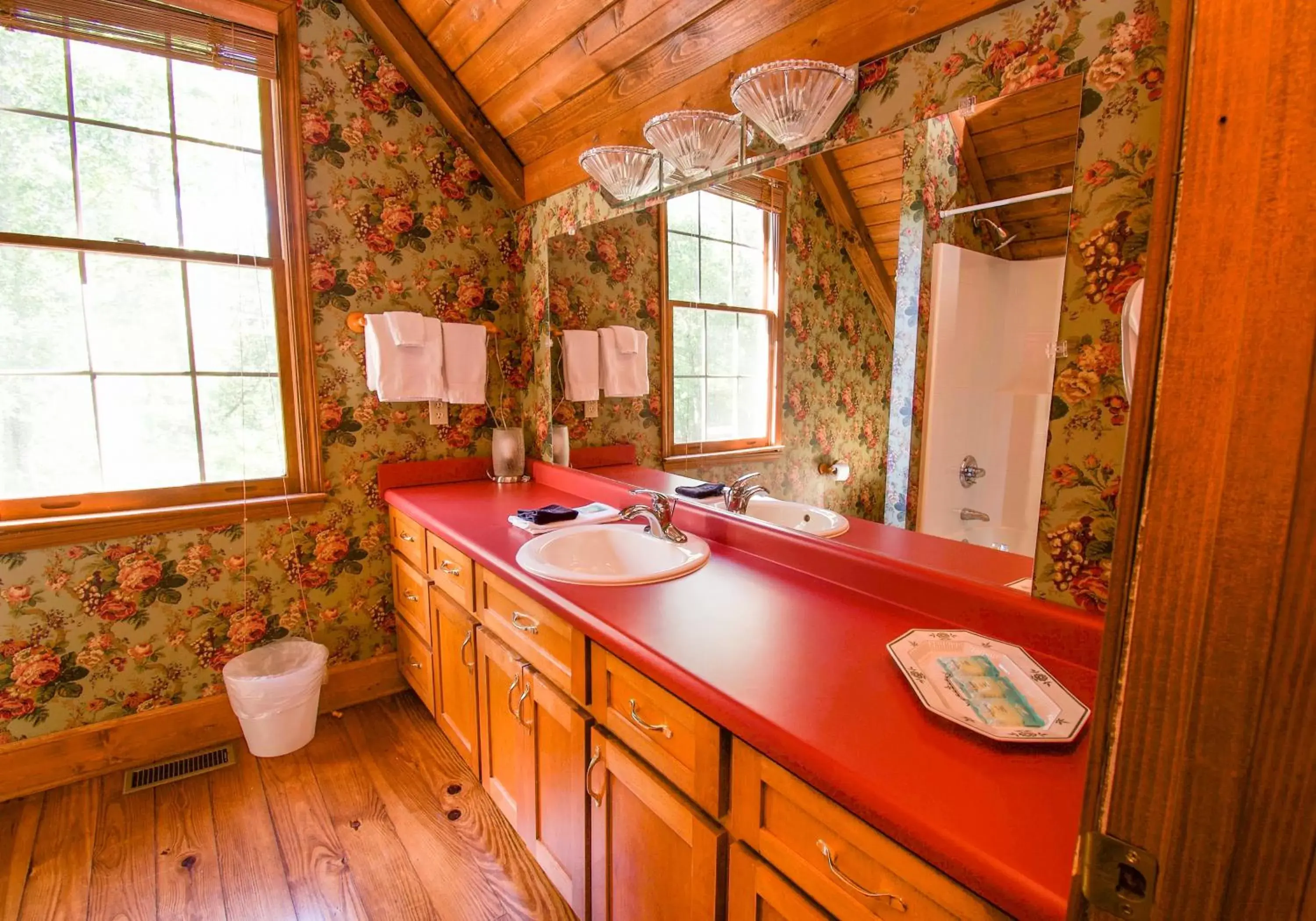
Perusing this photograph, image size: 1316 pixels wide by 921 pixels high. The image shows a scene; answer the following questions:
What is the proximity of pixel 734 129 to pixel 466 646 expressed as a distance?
1523 millimetres

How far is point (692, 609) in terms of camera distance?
1.19 m

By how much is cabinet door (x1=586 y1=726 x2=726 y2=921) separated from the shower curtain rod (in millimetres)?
1096

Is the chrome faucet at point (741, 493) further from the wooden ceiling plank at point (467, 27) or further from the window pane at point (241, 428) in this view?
the window pane at point (241, 428)

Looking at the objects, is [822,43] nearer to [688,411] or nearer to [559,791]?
[688,411]

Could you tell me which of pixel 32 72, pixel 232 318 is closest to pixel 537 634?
pixel 232 318

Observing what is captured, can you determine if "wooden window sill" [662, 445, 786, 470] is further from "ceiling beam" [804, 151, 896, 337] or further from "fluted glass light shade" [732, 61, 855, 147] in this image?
"fluted glass light shade" [732, 61, 855, 147]

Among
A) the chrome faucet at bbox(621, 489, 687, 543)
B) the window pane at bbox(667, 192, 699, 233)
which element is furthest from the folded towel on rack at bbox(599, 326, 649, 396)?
the chrome faucet at bbox(621, 489, 687, 543)

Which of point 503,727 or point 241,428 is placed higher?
point 241,428

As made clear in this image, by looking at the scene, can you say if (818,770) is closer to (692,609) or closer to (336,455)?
(692,609)

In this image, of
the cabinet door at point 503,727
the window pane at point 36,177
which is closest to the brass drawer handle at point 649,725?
the cabinet door at point 503,727

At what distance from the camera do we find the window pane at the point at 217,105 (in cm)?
198

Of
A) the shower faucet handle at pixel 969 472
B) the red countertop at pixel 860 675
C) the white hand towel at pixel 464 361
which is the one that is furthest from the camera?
the white hand towel at pixel 464 361

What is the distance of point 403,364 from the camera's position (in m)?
2.26

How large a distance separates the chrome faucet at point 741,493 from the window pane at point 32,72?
7.30ft
